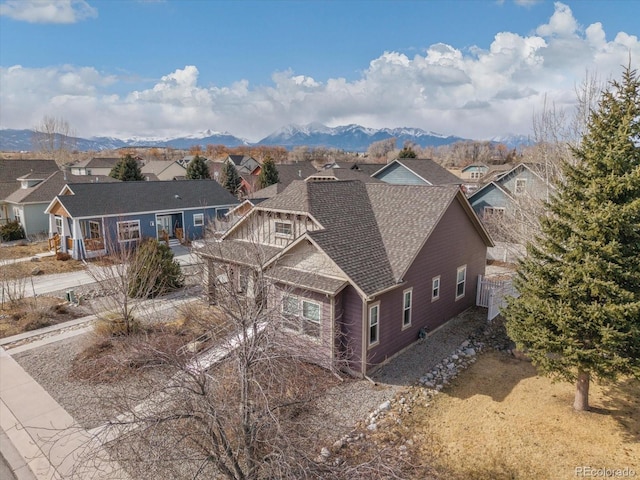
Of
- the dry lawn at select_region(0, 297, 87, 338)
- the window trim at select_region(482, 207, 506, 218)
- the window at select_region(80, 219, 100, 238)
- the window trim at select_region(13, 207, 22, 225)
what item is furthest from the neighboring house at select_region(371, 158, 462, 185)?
the window trim at select_region(13, 207, 22, 225)

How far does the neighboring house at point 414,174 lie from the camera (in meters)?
38.7

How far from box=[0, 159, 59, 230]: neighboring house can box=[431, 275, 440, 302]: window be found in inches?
1422

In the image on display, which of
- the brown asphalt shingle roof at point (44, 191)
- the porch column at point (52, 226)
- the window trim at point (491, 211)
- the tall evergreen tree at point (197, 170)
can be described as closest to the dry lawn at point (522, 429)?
the window trim at point (491, 211)

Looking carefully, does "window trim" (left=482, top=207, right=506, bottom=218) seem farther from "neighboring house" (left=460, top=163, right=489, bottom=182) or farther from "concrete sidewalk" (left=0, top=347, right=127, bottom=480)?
"neighboring house" (left=460, top=163, right=489, bottom=182)

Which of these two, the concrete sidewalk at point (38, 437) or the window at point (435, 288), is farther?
the window at point (435, 288)

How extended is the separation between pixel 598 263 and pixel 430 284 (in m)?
6.90

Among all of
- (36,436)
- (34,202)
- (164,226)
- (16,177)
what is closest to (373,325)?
(36,436)

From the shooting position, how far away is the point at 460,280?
1864 cm

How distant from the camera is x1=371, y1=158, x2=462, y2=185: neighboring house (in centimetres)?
3866

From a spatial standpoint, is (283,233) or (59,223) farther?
(59,223)

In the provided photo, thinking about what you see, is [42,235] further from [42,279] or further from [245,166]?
[245,166]

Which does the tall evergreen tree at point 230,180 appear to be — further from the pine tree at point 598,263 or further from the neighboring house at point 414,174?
the pine tree at point 598,263

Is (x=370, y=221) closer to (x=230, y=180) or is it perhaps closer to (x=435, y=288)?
(x=435, y=288)

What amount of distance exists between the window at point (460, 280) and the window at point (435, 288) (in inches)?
81.0
